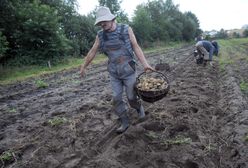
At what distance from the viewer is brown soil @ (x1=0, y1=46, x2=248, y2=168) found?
4012mm

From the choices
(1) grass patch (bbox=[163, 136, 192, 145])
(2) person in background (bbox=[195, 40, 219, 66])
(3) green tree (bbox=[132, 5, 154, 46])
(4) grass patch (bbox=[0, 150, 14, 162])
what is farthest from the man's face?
(3) green tree (bbox=[132, 5, 154, 46])

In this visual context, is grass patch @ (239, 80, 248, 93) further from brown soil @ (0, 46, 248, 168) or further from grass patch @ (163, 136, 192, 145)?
grass patch @ (163, 136, 192, 145)

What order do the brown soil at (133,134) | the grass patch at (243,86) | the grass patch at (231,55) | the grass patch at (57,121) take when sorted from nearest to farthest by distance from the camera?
the brown soil at (133,134) → the grass patch at (57,121) → the grass patch at (243,86) → the grass patch at (231,55)

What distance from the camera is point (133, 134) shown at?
4781 mm

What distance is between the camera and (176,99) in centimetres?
696

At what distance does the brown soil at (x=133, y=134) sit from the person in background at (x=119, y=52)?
0.57 metres

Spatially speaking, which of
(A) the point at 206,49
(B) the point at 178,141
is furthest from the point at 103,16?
(A) the point at 206,49

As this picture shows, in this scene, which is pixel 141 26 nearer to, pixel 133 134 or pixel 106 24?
pixel 106 24

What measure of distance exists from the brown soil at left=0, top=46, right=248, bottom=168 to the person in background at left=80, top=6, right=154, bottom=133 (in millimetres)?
570

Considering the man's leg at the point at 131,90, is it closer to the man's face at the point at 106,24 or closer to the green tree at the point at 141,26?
the man's face at the point at 106,24

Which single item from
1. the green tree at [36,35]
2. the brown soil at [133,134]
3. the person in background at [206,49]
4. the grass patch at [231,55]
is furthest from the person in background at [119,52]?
the green tree at [36,35]

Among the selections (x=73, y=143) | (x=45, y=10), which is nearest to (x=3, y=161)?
(x=73, y=143)

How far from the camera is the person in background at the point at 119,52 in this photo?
4.71m

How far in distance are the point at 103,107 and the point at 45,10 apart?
624 inches
